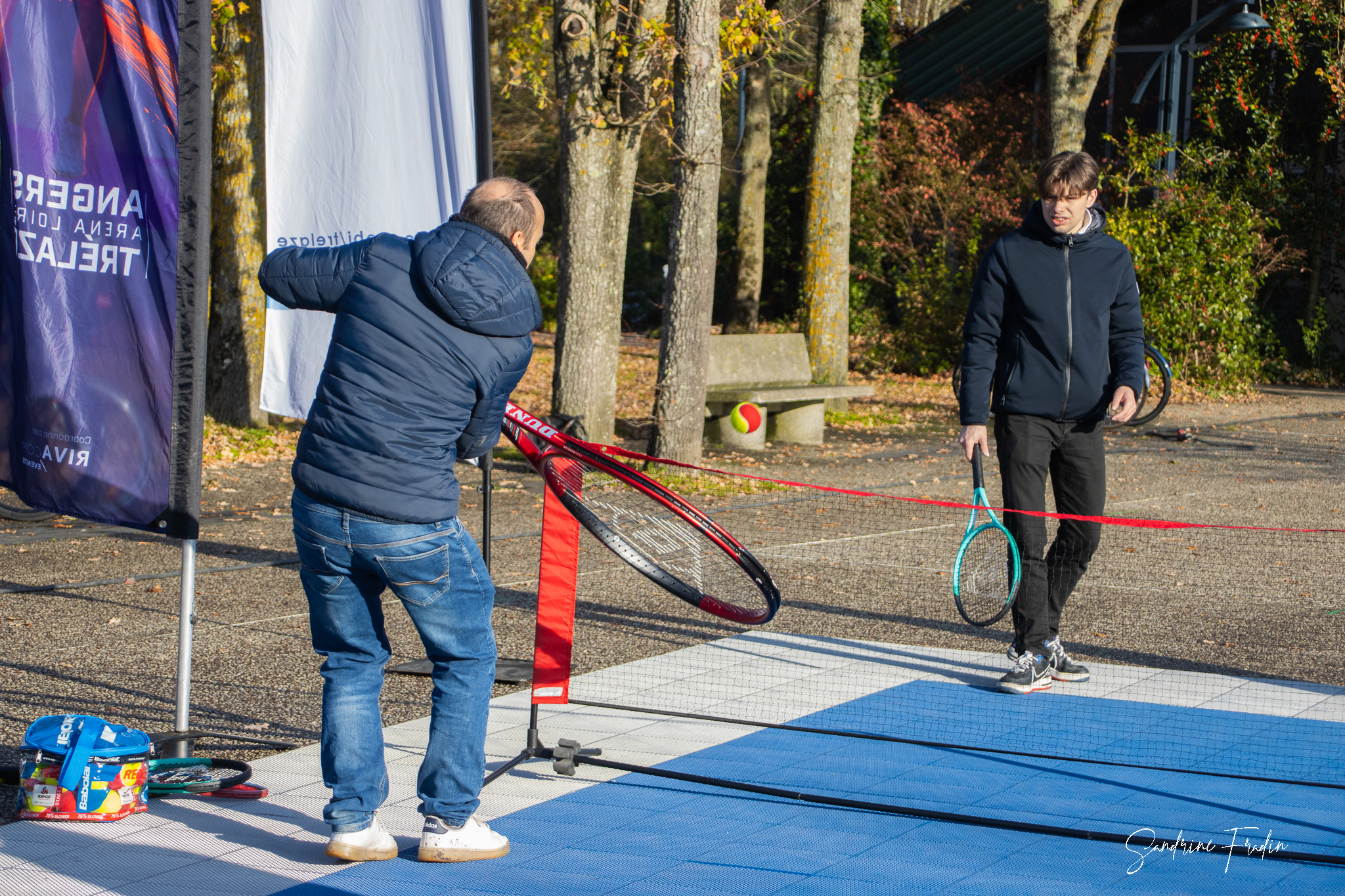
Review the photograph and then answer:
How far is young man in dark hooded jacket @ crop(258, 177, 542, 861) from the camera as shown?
12.0ft

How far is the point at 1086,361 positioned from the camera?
590 centimetres

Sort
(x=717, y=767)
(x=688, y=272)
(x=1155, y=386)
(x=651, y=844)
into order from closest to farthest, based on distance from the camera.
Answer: (x=651, y=844) < (x=717, y=767) < (x=688, y=272) < (x=1155, y=386)

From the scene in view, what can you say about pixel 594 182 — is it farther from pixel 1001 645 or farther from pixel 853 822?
pixel 853 822

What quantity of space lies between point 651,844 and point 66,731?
1847 mm

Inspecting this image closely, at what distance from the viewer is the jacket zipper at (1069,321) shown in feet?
19.3

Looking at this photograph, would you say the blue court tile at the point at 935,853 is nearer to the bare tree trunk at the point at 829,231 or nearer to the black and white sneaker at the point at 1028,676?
the black and white sneaker at the point at 1028,676

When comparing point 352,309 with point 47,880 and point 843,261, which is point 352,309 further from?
point 843,261

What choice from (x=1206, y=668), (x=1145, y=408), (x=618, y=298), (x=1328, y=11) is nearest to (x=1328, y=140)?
(x=1328, y=11)

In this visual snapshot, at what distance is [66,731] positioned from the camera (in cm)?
425

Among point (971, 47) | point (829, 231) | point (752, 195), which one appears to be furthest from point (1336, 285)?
point (829, 231)

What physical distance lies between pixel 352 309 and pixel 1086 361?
11.3 ft

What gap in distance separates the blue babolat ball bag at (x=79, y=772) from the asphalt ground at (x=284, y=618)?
0.38 meters

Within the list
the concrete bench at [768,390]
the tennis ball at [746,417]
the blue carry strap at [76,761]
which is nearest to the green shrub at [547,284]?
the concrete bench at [768,390]

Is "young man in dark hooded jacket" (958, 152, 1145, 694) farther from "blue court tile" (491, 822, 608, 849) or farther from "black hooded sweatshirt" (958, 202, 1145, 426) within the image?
"blue court tile" (491, 822, 608, 849)
